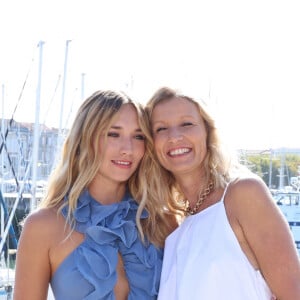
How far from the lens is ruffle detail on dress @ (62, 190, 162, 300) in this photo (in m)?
2.59

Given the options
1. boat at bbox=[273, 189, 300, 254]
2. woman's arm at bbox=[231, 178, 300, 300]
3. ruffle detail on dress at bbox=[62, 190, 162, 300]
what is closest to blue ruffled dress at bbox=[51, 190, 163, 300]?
ruffle detail on dress at bbox=[62, 190, 162, 300]

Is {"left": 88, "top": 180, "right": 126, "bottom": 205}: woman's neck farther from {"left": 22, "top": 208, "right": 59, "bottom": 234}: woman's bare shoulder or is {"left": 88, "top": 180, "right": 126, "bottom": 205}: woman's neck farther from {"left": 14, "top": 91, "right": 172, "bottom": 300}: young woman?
{"left": 22, "top": 208, "right": 59, "bottom": 234}: woman's bare shoulder

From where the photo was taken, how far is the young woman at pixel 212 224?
2.36 m

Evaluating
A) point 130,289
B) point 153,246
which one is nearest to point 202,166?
point 153,246

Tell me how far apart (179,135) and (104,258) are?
705 mm

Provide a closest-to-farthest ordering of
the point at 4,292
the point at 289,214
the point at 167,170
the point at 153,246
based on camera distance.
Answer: the point at 153,246 < the point at 167,170 < the point at 4,292 < the point at 289,214

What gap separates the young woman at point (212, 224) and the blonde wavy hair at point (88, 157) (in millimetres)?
99

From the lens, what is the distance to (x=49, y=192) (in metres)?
2.85

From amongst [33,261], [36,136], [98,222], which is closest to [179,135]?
[98,222]

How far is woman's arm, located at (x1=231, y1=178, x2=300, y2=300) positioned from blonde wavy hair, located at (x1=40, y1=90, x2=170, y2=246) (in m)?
0.63

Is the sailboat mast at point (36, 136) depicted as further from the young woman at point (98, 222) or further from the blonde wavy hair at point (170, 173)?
the young woman at point (98, 222)

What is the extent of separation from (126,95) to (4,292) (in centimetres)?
951

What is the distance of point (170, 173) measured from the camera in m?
3.10

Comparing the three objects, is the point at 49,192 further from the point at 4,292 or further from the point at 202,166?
the point at 4,292
